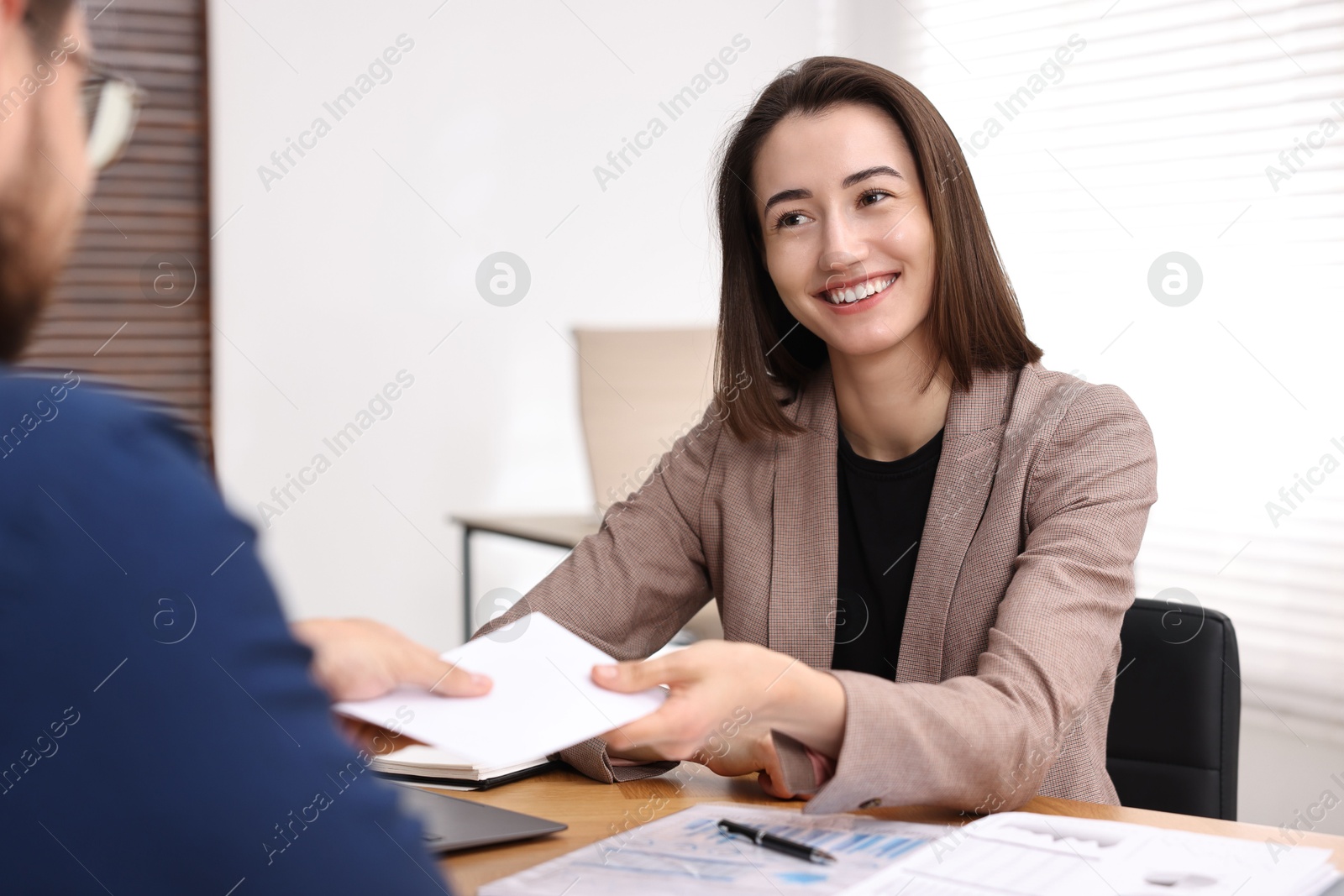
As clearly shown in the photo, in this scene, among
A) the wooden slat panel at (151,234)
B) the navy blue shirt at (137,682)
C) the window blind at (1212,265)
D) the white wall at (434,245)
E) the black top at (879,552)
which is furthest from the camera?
the white wall at (434,245)

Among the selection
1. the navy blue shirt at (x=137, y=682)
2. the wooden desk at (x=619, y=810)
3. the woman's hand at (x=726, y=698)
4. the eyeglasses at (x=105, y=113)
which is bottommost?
the wooden desk at (x=619, y=810)

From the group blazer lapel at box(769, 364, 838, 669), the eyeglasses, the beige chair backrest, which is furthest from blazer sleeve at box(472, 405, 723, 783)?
the beige chair backrest

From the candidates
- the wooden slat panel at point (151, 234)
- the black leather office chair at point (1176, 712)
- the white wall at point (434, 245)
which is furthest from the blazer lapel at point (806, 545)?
the white wall at point (434, 245)

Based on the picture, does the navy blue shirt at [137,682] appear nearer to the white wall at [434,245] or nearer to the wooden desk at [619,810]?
the wooden desk at [619,810]

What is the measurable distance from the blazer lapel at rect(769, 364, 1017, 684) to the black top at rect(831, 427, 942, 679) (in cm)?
4

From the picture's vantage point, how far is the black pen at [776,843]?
93 centimetres

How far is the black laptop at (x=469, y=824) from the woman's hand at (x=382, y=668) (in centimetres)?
11

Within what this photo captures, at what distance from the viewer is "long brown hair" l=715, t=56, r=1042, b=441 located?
1535mm

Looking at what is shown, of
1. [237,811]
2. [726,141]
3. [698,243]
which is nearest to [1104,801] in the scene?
[726,141]

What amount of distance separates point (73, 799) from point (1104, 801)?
1.16 m

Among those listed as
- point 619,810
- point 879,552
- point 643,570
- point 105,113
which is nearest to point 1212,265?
point 879,552

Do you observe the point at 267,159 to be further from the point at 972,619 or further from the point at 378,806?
the point at 378,806

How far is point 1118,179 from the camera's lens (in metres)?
3.26

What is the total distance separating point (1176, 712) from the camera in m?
1.35
